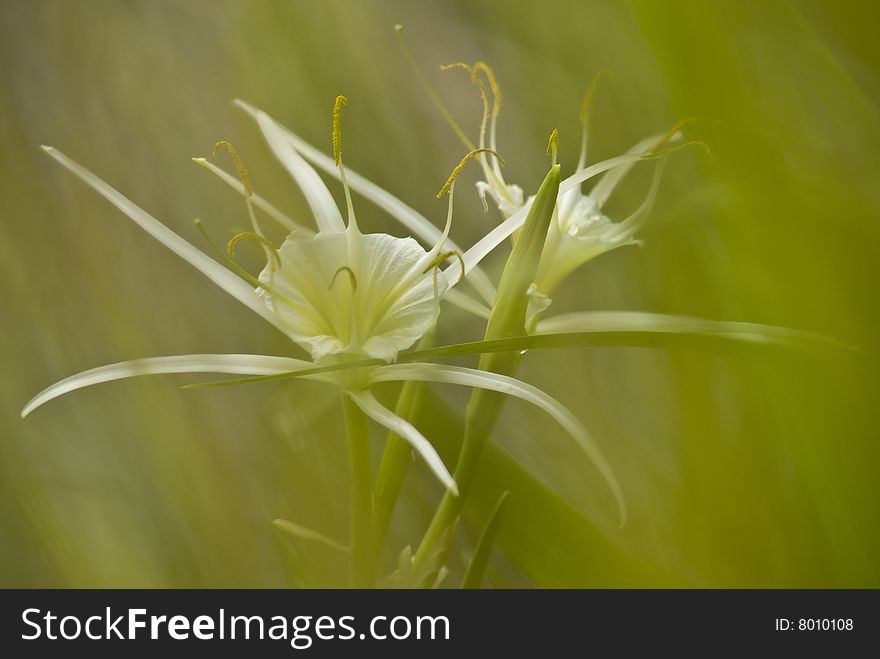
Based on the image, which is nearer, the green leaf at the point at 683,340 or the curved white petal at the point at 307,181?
the green leaf at the point at 683,340

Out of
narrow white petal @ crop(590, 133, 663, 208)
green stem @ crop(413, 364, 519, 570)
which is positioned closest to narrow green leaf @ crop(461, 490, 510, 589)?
green stem @ crop(413, 364, 519, 570)

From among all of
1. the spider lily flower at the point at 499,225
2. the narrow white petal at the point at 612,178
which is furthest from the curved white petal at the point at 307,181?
the narrow white petal at the point at 612,178

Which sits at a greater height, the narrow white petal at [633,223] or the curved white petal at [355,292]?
the narrow white petal at [633,223]

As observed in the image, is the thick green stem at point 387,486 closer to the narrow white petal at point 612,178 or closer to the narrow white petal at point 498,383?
the narrow white petal at point 498,383
